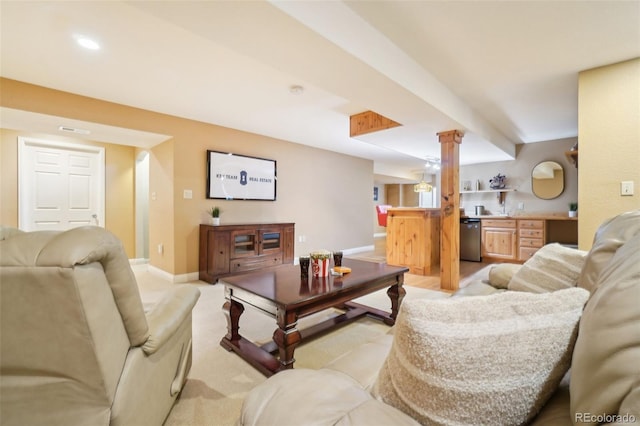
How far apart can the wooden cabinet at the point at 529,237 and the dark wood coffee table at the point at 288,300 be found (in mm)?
3817

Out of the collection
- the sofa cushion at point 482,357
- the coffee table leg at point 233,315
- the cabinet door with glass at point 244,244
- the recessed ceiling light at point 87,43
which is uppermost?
the recessed ceiling light at point 87,43

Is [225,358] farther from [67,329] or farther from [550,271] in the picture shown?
[550,271]

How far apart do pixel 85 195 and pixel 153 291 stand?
98.7 inches

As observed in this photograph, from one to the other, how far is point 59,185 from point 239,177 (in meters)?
2.80

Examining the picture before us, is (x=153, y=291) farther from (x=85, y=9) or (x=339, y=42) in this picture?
(x=339, y=42)

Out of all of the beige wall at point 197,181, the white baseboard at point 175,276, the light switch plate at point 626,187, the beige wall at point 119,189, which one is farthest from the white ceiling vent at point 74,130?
the light switch plate at point 626,187

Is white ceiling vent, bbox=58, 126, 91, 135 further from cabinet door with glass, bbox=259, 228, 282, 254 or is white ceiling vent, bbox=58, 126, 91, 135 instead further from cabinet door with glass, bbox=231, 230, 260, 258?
cabinet door with glass, bbox=259, 228, 282, 254

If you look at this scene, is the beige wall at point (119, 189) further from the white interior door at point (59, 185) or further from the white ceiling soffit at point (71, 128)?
the white ceiling soffit at point (71, 128)

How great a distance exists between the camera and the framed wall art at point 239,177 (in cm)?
426

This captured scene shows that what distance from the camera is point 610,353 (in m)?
0.45

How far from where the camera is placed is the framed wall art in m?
4.26

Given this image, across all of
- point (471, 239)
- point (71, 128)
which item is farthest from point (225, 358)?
point (471, 239)

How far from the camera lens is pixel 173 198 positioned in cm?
391

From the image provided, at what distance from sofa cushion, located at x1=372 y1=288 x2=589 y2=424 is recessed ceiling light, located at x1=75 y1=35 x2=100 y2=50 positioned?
2.91 metres
